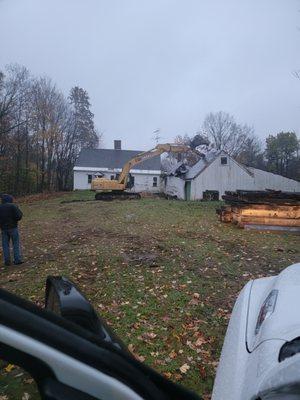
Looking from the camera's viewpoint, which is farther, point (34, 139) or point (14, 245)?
point (34, 139)

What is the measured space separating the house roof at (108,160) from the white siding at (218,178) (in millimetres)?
16593

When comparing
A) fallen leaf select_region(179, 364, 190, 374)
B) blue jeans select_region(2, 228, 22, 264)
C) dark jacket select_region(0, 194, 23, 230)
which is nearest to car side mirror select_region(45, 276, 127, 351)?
fallen leaf select_region(179, 364, 190, 374)

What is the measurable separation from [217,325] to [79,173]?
48.7 meters

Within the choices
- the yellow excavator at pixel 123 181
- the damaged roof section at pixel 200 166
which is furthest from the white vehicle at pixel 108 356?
the damaged roof section at pixel 200 166

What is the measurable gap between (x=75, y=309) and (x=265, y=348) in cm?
104

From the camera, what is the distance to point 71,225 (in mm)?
16172

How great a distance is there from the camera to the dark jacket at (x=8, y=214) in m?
9.45

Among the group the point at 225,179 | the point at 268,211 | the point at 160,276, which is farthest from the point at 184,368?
the point at 225,179

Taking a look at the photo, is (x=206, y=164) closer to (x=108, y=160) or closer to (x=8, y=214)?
(x=108, y=160)

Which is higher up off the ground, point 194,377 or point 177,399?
point 177,399

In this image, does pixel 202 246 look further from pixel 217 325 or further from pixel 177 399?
pixel 177 399

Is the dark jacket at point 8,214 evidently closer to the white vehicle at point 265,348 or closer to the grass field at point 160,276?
the grass field at point 160,276

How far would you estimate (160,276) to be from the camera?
26.1 feet

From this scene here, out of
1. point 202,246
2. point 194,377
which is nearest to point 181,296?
point 194,377
